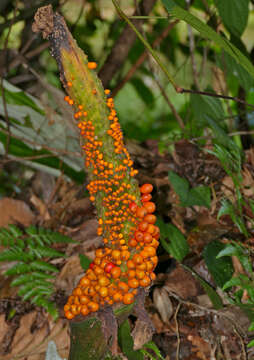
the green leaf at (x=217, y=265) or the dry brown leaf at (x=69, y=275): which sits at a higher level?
the green leaf at (x=217, y=265)

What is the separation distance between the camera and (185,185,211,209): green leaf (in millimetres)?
1002

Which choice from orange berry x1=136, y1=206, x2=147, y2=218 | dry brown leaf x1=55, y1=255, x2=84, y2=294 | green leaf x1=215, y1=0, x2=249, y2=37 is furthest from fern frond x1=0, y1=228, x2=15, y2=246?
green leaf x1=215, y1=0, x2=249, y2=37

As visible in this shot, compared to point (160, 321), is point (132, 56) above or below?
above

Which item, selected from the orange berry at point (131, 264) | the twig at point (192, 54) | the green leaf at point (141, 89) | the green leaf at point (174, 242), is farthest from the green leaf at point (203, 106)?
the green leaf at point (141, 89)

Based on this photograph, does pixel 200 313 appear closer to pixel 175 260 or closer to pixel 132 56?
pixel 175 260

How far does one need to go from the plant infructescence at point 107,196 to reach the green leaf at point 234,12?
1.61ft

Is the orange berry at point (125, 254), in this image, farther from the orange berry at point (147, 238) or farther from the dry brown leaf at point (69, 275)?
the dry brown leaf at point (69, 275)

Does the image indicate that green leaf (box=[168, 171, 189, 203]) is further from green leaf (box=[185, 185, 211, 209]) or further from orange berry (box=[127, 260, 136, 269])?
orange berry (box=[127, 260, 136, 269])

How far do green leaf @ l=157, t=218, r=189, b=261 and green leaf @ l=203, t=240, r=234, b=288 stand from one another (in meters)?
0.05

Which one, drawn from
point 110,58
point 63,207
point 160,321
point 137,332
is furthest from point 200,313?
point 110,58

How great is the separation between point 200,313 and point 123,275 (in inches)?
12.2

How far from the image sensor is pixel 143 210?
0.68 m

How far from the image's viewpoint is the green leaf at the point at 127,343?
29.5 inches

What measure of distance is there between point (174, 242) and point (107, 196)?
0.31 m
